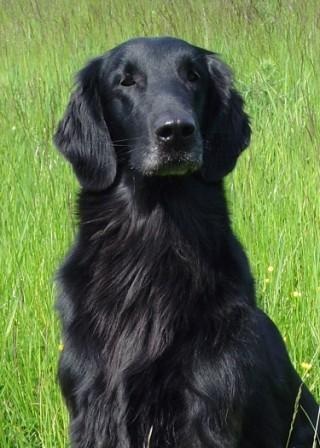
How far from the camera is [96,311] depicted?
263 centimetres

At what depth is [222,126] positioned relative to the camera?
113 inches

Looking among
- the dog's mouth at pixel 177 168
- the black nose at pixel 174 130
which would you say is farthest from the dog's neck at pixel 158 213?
the black nose at pixel 174 130

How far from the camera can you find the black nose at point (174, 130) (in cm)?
244

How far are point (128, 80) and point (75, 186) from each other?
1.26 m

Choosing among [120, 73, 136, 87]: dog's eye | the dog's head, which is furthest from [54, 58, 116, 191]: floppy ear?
[120, 73, 136, 87]: dog's eye

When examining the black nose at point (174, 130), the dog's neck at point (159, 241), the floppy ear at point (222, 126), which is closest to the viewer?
the black nose at point (174, 130)

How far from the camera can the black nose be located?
96.0 inches

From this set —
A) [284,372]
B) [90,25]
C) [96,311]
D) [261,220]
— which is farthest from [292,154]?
[90,25]

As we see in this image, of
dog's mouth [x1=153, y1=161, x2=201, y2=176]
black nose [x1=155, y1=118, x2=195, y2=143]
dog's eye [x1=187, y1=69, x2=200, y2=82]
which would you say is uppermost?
dog's eye [x1=187, y1=69, x2=200, y2=82]

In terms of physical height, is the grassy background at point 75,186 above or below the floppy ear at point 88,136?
below

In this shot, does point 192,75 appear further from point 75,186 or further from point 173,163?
point 75,186

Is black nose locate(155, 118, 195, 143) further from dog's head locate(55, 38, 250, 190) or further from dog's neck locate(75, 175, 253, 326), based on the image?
dog's neck locate(75, 175, 253, 326)

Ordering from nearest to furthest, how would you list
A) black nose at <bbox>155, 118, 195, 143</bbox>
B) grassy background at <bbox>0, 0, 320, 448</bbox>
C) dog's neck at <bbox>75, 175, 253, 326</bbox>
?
black nose at <bbox>155, 118, 195, 143</bbox>
dog's neck at <bbox>75, 175, 253, 326</bbox>
grassy background at <bbox>0, 0, 320, 448</bbox>

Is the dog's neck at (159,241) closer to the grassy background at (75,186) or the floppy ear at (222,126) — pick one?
the floppy ear at (222,126)
